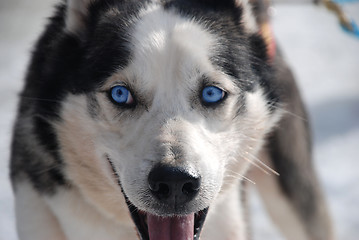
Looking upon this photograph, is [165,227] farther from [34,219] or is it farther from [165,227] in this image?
[34,219]

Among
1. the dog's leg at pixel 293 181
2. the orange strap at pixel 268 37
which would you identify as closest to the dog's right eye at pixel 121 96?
the orange strap at pixel 268 37

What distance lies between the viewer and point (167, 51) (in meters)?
2.17

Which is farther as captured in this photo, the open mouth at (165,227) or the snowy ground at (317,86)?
the snowy ground at (317,86)

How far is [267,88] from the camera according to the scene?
254 centimetres

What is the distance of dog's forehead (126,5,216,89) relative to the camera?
7.00ft

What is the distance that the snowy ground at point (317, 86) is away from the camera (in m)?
4.06

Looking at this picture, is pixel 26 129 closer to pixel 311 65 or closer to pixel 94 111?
pixel 94 111

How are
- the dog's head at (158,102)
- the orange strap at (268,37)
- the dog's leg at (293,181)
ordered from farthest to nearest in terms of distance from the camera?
the dog's leg at (293,181) → the orange strap at (268,37) → the dog's head at (158,102)

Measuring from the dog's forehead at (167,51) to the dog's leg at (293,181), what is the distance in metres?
0.78

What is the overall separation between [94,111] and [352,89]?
407 centimetres

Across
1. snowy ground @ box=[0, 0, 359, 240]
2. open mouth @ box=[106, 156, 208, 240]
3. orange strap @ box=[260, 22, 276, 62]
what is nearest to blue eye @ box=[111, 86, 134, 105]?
open mouth @ box=[106, 156, 208, 240]

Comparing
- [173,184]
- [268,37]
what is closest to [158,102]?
[173,184]

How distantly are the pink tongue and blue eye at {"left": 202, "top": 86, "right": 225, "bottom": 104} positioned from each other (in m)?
0.40

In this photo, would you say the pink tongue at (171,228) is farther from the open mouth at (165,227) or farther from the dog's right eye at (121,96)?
the dog's right eye at (121,96)
